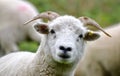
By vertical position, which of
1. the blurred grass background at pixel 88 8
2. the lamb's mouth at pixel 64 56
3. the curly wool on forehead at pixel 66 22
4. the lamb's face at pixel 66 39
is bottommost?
the lamb's mouth at pixel 64 56

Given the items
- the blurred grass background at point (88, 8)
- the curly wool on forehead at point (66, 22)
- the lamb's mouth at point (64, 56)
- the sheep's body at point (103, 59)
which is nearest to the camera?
the lamb's mouth at point (64, 56)

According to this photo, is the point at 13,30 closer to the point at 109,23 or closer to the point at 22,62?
the point at 109,23

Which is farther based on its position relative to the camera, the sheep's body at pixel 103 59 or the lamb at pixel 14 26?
the lamb at pixel 14 26

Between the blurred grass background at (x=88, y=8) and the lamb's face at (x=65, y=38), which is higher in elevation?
the blurred grass background at (x=88, y=8)

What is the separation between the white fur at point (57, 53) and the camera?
8211mm

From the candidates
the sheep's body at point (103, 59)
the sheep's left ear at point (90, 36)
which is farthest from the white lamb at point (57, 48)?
the sheep's body at point (103, 59)

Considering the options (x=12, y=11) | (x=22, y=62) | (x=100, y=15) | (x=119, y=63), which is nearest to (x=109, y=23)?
(x=100, y=15)

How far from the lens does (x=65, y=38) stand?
8203mm

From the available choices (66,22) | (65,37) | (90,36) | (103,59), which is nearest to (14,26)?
(103,59)

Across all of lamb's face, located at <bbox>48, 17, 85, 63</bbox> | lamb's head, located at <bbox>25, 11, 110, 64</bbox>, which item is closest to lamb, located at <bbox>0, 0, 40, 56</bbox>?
lamb's head, located at <bbox>25, 11, 110, 64</bbox>

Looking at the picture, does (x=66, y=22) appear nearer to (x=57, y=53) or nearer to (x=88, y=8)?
(x=57, y=53)

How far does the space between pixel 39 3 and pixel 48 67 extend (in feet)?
39.1

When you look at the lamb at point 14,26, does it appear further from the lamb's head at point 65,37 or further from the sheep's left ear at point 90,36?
the lamb's head at point 65,37

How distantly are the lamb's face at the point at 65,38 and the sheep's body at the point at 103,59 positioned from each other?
138 inches
